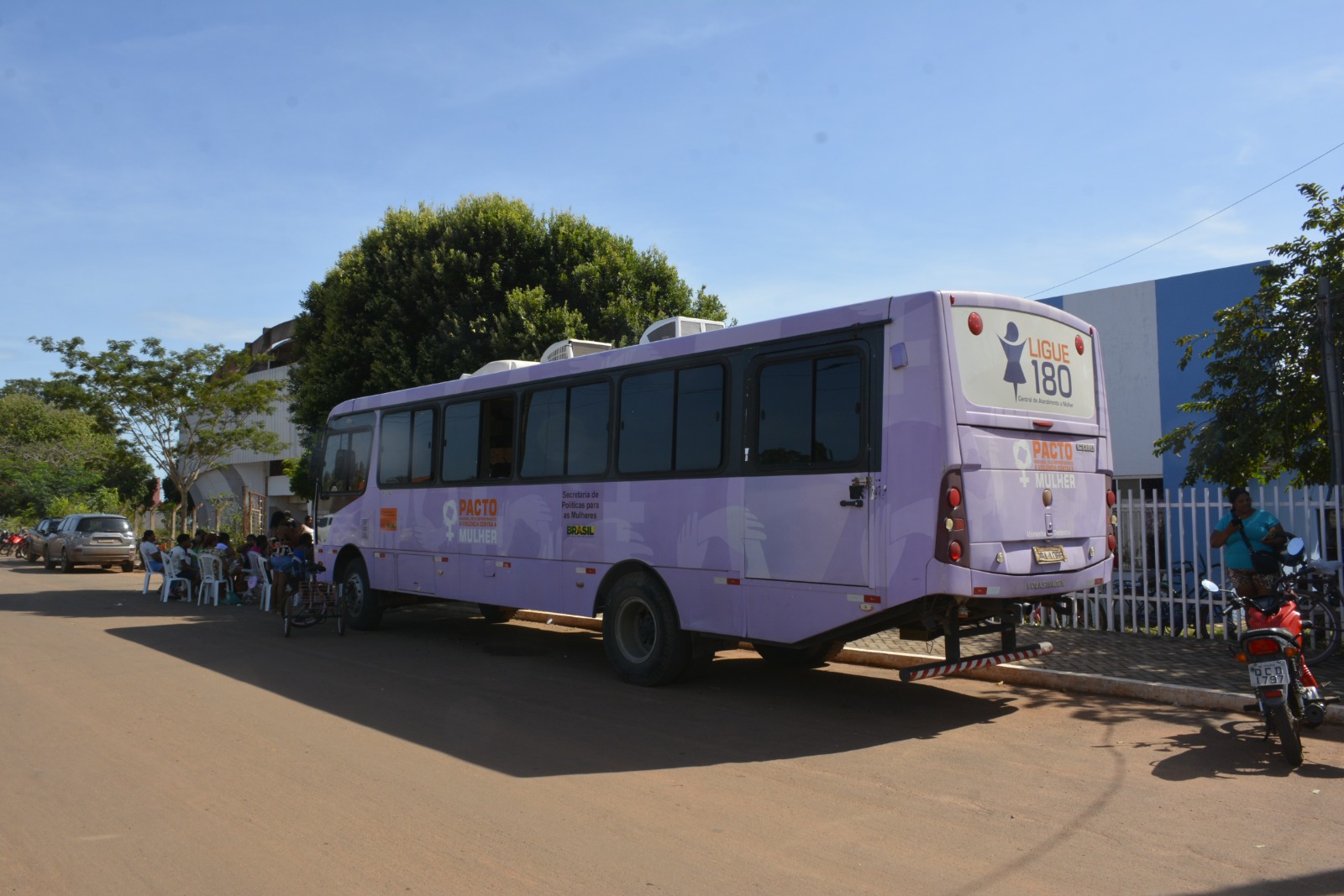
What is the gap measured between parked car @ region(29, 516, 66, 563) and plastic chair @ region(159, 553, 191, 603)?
15.2 meters

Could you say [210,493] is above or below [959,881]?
above

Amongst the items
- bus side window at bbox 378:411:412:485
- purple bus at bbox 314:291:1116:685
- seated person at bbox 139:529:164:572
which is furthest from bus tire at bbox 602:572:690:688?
seated person at bbox 139:529:164:572

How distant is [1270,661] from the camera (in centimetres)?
631

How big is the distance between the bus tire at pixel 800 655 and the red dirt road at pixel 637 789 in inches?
10.1

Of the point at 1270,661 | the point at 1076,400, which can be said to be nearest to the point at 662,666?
the point at 1076,400

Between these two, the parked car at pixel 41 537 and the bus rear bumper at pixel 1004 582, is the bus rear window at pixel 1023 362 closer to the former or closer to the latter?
the bus rear bumper at pixel 1004 582

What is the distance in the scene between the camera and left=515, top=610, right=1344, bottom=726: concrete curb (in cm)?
791

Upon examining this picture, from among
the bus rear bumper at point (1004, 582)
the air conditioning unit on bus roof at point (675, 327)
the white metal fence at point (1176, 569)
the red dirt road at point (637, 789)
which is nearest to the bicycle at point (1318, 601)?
the white metal fence at point (1176, 569)

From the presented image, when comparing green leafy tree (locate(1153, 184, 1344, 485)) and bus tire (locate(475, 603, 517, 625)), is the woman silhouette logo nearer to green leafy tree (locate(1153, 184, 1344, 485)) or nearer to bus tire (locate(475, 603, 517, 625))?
green leafy tree (locate(1153, 184, 1344, 485))

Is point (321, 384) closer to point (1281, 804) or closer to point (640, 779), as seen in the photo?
point (640, 779)

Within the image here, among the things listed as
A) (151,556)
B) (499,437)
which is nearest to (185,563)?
(151,556)

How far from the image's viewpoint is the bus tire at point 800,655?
10.2 meters

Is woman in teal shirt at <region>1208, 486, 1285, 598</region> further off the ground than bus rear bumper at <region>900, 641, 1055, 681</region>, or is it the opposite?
woman in teal shirt at <region>1208, 486, 1285, 598</region>

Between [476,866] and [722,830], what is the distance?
4.17ft
